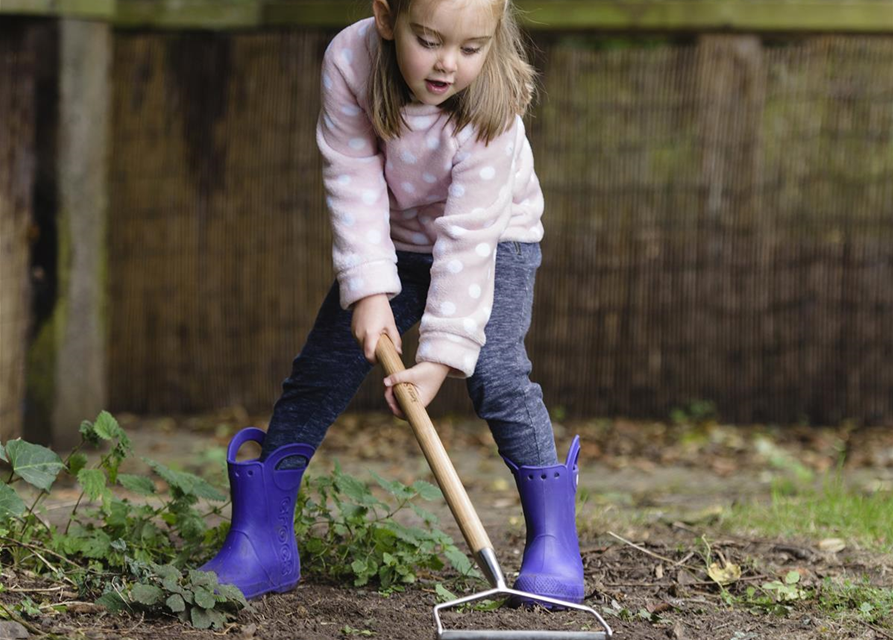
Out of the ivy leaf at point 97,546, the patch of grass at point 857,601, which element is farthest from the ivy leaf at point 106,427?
the patch of grass at point 857,601

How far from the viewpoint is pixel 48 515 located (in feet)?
10.9

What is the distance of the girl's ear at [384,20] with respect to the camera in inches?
97.9

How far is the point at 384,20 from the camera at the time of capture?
2.50 metres

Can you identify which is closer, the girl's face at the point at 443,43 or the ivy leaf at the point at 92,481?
the girl's face at the point at 443,43

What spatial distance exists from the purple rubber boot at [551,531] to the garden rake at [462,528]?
0.07 metres

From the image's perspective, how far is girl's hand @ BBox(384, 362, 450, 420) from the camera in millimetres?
2434

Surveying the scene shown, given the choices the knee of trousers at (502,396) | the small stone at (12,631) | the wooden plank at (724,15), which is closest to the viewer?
the small stone at (12,631)

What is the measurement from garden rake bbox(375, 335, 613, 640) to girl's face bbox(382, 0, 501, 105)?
56 cm

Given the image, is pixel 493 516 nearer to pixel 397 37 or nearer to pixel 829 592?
pixel 829 592

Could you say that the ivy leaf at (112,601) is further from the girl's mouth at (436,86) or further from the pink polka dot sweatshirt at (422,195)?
the girl's mouth at (436,86)

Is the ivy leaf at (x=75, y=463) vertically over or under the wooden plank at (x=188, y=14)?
under

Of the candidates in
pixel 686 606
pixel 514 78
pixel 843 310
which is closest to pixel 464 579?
pixel 686 606

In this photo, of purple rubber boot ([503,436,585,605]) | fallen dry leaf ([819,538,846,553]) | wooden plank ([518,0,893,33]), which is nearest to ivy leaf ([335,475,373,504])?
purple rubber boot ([503,436,585,605])

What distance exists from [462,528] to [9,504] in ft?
3.02
